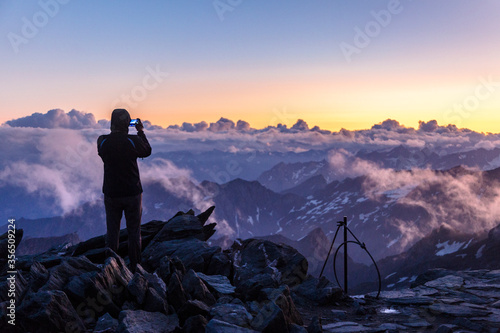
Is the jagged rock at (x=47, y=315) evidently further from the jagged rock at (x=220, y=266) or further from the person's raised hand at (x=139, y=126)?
the jagged rock at (x=220, y=266)

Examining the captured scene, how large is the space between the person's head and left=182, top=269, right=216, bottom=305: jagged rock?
427 cm

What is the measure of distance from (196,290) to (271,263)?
15.2 ft

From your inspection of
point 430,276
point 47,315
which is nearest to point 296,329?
point 47,315

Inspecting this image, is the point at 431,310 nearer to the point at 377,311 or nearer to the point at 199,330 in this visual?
the point at 377,311

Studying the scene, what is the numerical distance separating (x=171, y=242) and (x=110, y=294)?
20.1 ft

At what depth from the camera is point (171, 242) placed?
15242mm

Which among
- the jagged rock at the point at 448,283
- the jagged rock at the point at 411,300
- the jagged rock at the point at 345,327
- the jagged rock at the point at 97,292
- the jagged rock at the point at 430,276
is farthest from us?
the jagged rock at the point at 430,276

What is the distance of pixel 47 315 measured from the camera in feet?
24.6

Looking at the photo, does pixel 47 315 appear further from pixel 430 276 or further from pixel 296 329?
pixel 430 276

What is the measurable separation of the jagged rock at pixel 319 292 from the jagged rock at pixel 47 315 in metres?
6.24

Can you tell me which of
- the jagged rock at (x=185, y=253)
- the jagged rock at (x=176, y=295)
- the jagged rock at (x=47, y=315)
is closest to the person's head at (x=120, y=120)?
the jagged rock at (x=176, y=295)

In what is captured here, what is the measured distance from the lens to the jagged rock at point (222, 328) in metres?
7.57

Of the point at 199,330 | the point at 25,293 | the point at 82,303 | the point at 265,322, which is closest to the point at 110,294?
the point at 82,303

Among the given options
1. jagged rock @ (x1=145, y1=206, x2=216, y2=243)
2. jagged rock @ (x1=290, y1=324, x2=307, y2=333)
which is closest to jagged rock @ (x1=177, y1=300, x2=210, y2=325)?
jagged rock @ (x1=290, y1=324, x2=307, y2=333)
